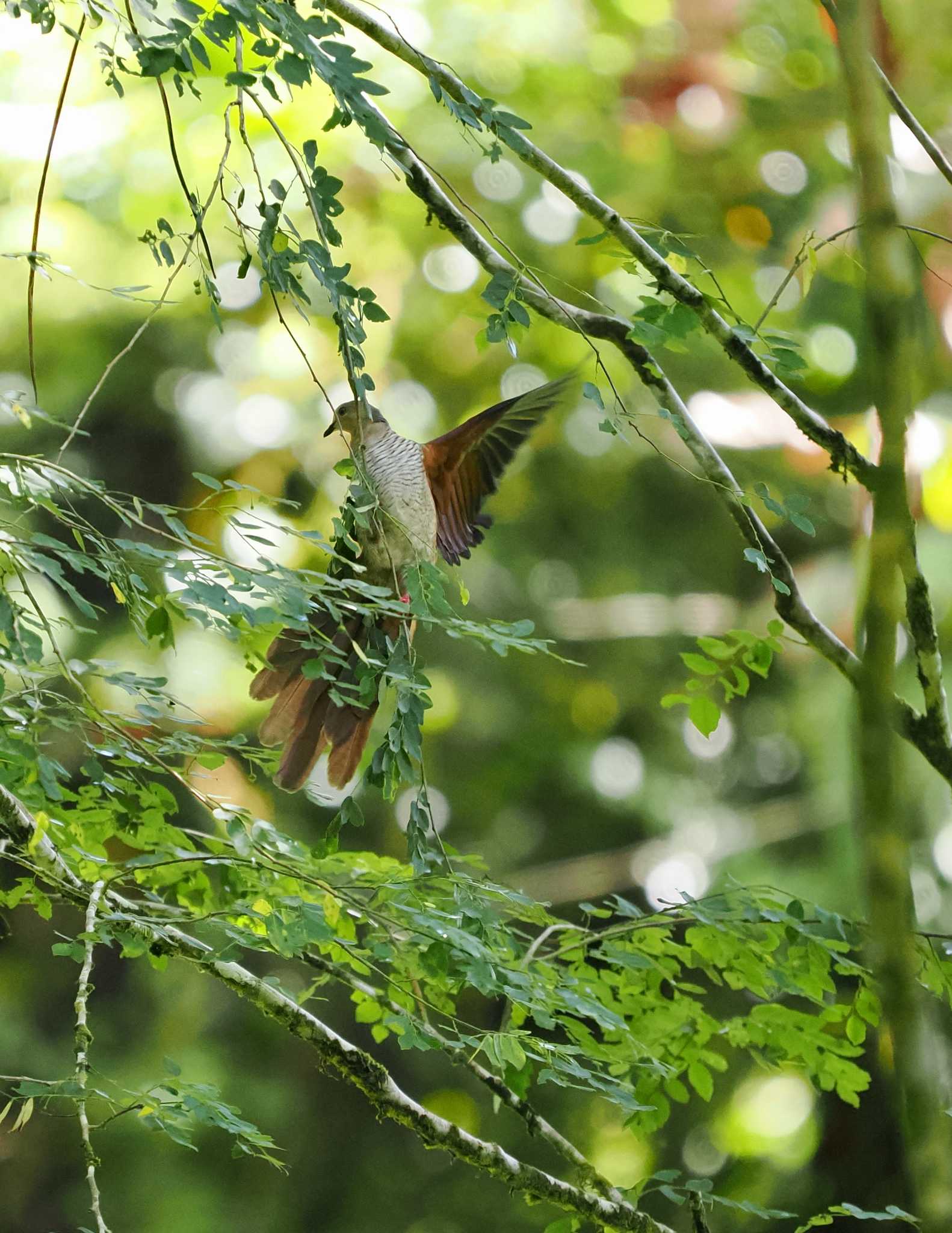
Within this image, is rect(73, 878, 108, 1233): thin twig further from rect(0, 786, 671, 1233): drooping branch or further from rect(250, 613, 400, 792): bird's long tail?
rect(250, 613, 400, 792): bird's long tail

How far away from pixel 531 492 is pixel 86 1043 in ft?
10.3

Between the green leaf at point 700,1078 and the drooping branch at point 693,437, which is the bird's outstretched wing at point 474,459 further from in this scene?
the green leaf at point 700,1078

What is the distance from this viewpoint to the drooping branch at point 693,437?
5.42ft

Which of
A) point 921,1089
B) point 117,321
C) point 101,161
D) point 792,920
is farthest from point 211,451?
point 921,1089

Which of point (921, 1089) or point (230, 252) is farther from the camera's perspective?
point (230, 252)

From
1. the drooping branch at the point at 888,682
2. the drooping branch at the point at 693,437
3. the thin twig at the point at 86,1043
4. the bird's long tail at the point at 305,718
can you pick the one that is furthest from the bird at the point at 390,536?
the drooping branch at the point at 888,682

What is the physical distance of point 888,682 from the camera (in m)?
0.41

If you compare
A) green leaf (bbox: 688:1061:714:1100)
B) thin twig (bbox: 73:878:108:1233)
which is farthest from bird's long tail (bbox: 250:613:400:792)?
green leaf (bbox: 688:1061:714:1100)

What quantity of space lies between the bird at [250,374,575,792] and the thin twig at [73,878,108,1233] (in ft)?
1.54

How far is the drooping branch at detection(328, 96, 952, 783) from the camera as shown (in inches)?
65.1

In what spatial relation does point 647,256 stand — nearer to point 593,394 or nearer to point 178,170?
point 593,394

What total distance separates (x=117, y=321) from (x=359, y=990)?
263cm

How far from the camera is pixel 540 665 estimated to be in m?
4.17

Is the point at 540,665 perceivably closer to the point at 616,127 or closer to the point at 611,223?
the point at 616,127
